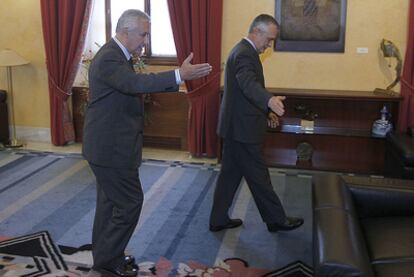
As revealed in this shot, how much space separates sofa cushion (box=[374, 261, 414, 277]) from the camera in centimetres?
204

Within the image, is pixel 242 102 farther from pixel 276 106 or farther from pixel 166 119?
pixel 166 119

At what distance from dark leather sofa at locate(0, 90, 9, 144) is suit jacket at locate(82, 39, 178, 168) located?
352 centimetres

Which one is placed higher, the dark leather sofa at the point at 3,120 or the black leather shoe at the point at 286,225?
the dark leather sofa at the point at 3,120

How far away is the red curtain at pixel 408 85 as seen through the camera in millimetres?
4633

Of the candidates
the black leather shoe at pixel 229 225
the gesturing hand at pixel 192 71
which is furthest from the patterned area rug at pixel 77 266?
the gesturing hand at pixel 192 71

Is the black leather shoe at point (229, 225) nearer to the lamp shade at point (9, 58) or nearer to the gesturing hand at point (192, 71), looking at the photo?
the gesturing hand at point (192, 71)

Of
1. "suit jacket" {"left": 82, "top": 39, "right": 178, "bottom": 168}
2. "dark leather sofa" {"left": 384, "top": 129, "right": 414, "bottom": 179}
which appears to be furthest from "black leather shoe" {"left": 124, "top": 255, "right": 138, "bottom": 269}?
"dark leather sofa" {"left": 384, "top": 129, "right": 414, "bottom": 179}

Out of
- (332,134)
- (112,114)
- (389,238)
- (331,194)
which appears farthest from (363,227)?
(332,134)

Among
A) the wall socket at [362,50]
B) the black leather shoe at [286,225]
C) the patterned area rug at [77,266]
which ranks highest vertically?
the wall socket at [362,50]

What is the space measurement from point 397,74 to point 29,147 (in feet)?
13.4

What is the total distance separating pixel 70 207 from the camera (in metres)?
3.80

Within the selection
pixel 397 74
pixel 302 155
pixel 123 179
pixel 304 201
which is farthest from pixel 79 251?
pixel 397 74

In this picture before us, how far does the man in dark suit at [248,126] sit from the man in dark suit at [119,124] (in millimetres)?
568

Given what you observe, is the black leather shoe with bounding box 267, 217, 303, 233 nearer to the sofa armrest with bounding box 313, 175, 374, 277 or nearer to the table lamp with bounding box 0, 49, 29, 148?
the sofa armrest with bounding box 313, 175, 374, 277
